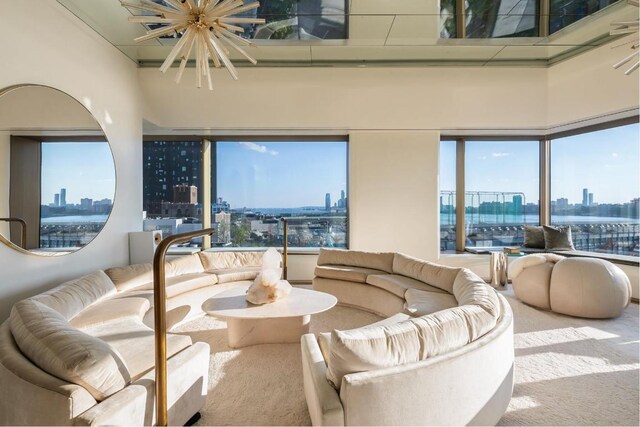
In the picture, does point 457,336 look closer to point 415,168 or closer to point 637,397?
point 637,397

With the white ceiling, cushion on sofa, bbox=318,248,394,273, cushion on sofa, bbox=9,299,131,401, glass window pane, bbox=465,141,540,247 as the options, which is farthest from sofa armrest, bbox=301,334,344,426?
glass window pane, bbox=465,141,540,247

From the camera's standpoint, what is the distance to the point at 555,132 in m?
5.95

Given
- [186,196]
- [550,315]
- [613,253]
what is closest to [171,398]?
[550,315]

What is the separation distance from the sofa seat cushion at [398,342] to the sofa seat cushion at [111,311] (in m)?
2.09

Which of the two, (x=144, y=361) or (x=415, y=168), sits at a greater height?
(x=415, y=168)

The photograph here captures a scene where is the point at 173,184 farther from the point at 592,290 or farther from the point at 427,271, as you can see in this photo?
the point at 592,290

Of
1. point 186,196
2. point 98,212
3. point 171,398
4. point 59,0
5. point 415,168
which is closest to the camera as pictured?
point 171,398

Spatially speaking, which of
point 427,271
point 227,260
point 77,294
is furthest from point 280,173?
point 77,294

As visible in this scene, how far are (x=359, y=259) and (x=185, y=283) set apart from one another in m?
2.45

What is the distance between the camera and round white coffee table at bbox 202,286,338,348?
2.92 m

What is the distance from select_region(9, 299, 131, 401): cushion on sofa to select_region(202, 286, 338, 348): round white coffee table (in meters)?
1.26

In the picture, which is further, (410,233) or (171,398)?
(410,233)

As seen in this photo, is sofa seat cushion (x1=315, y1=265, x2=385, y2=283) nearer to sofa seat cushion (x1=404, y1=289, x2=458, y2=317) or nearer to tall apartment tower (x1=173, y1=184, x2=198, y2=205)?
sofa seat cushion (x1=404, y1=289, x2=458, y2=317)

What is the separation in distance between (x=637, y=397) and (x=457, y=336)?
1.86 m
